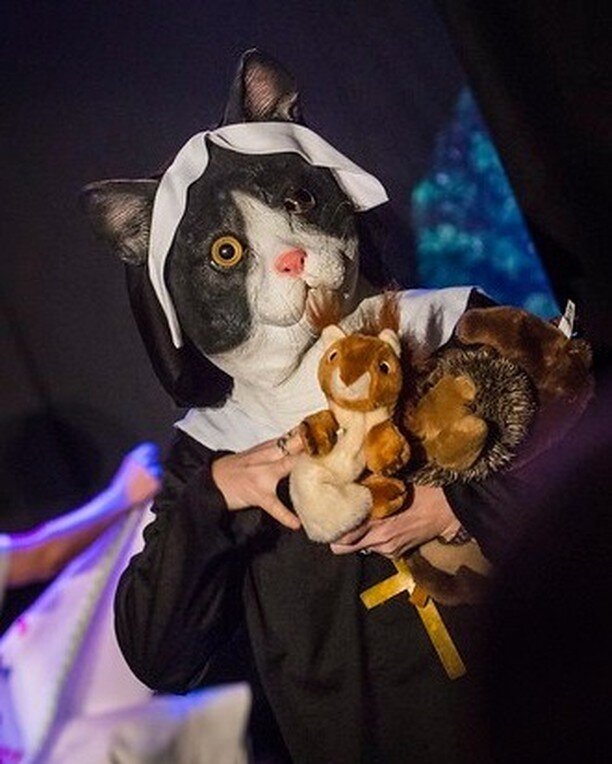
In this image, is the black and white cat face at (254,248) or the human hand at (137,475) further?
the human hand at (137,475)

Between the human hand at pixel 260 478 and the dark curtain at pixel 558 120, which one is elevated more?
the dark curtain at pixel 558 120

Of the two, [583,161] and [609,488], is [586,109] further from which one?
[609,488]

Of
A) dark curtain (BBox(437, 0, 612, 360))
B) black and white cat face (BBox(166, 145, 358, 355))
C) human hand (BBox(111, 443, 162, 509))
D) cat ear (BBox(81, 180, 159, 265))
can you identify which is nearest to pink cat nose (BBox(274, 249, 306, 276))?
black and white cat face (BBox(166, 145, 358, 355))

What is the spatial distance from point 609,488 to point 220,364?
0.40 metres

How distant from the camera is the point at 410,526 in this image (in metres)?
0.95

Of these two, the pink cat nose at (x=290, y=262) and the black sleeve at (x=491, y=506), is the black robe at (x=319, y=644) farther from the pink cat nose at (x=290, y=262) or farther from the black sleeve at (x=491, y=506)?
the pink cat nose at (x=290, y=262)

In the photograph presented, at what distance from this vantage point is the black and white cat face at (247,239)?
929 mm

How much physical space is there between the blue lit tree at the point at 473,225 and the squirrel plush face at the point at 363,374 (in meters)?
0.27

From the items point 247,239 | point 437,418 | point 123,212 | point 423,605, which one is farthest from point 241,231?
point 423,605

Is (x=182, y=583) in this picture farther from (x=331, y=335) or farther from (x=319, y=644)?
(x=331, y=335)

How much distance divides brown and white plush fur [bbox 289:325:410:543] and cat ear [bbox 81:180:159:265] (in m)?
0.19

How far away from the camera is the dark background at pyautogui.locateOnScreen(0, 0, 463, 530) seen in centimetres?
105

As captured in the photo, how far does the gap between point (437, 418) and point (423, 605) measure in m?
0.18

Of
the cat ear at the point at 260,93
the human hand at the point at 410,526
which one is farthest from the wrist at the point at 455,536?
the cat ear at the point at 260,93
